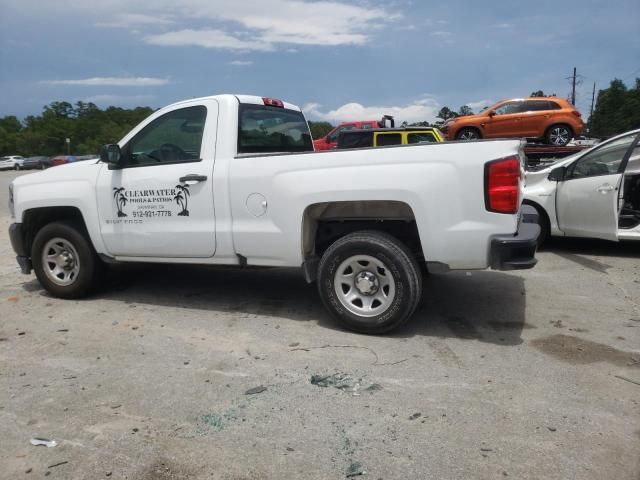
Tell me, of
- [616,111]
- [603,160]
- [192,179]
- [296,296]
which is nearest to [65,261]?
[192,179]

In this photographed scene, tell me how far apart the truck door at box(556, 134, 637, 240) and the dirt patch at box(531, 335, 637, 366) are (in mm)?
3051

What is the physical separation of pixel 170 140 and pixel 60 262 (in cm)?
184

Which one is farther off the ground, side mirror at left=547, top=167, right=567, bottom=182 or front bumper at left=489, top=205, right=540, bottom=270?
side mirror at left=547, top=167, right=567, bottom=182

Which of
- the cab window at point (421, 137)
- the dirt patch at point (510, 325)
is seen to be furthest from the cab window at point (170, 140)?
the cab window at point (421, 137)

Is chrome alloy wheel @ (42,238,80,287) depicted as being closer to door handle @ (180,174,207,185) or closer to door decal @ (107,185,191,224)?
door decal @ (107,185,191,224)

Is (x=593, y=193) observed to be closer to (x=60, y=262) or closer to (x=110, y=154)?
(x=110, y=154)

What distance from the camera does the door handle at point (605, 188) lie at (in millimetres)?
6590

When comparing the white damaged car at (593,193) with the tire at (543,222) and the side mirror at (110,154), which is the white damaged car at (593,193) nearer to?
the tire at (543,222)

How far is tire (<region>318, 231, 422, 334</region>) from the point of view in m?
4.12

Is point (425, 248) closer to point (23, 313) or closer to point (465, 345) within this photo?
point (465, 345)

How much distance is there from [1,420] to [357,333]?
2.57 m

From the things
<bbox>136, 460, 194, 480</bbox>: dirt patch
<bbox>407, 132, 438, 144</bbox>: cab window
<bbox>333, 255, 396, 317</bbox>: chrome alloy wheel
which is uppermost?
<bbox>407, 132, 438, 144</bbox>: cab window

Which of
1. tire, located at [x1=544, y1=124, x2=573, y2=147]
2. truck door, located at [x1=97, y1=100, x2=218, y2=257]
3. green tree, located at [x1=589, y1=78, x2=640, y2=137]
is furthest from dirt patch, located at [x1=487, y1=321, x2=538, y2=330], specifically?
green tree, located at [x1=589, y1=78, x2=640, y2=137]

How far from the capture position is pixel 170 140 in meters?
5.00
